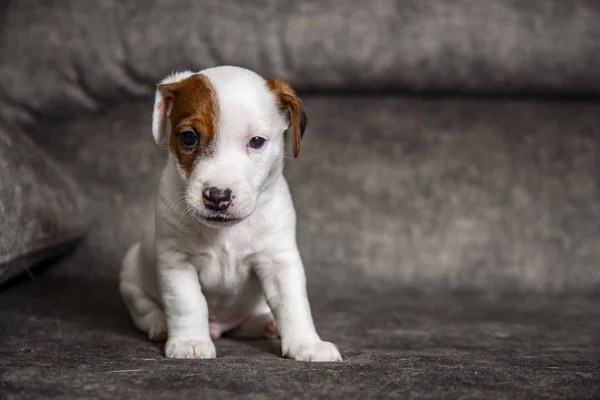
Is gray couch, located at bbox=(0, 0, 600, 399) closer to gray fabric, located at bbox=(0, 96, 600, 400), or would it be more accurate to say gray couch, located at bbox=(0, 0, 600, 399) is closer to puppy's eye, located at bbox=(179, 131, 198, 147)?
gray fabric, located at bbox=(0, 96, 600, 400)

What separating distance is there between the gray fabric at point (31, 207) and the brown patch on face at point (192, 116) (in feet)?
2.32

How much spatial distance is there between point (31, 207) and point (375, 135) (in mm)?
1436

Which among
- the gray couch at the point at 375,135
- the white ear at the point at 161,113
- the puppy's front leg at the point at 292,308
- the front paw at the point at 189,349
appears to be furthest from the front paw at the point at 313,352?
the gray couch at the point at 375,135

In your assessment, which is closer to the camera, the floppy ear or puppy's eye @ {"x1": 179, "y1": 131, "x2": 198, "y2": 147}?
puppy's eye @ {"x1": 179, "y1": 131, "x2": 198, "y2": 147}

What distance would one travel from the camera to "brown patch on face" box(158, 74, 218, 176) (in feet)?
7.32

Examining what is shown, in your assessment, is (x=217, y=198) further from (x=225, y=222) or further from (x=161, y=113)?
(x=161, y=113)

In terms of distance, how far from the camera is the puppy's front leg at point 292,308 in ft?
7.48

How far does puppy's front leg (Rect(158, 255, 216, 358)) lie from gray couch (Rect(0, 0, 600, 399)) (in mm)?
850

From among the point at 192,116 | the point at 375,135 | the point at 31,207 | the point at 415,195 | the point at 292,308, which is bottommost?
the point at 292,308

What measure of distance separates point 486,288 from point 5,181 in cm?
193

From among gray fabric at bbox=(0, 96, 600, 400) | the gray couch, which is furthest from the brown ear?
gray fabric at bbox=(0, 96, 600, 400)

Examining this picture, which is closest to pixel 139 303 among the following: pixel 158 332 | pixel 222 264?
pixel 158 332

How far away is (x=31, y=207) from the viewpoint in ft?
9.57

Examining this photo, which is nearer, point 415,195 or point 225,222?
point 225,222
